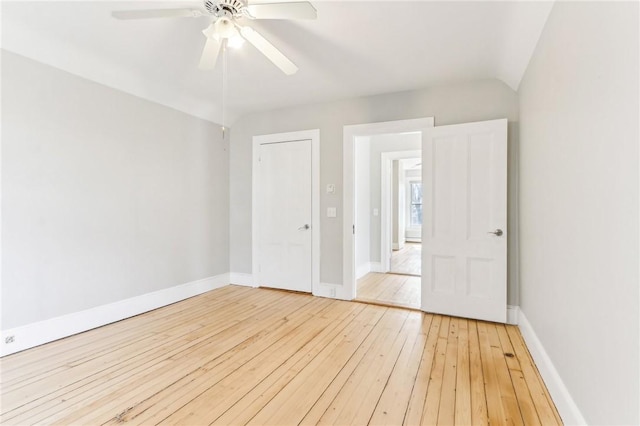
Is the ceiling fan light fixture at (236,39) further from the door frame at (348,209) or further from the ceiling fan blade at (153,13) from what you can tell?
the door frame at (348,209)

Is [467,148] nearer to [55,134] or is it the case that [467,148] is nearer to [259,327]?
[259,327]

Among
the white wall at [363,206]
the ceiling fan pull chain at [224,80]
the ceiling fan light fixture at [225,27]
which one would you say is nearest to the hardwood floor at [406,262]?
the white wall at [363,206]

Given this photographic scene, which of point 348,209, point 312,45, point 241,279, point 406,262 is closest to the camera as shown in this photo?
point 312,45

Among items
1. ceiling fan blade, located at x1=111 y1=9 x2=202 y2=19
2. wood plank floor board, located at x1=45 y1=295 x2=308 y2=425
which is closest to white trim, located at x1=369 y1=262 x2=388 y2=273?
wood plank floor board, located at x1=45 y1=295 x2=308 y2=425

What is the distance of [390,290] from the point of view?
14.4ft

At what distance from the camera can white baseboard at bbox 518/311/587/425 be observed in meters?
1.54

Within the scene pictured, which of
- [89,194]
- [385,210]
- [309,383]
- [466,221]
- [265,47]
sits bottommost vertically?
[309,383]

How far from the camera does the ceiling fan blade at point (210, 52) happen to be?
6.68 ft

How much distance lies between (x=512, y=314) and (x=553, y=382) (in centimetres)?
135

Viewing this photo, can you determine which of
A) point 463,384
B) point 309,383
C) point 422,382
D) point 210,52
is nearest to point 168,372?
point 309,383

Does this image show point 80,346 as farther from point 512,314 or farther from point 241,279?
point 512,314

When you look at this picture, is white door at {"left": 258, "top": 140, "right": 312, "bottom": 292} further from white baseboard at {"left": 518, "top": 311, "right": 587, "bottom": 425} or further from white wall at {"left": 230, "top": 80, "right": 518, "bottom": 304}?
white baseboard at {"left": 518, "top": 311, "right": 587, "bottom": 425}

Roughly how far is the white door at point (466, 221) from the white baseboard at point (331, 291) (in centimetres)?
100

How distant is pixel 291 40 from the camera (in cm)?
252
